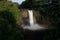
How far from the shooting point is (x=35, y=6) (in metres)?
34.6

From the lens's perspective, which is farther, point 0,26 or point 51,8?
point 51,8

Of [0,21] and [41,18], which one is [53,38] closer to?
[0,21]

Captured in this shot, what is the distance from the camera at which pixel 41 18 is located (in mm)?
30094

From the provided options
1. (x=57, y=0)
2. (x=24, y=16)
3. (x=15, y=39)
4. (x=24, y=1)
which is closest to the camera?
(x=15, y=39)

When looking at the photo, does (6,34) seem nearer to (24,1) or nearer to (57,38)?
(57,38)

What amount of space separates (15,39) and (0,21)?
1456 mm

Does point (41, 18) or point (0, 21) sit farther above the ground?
point (0, 21)

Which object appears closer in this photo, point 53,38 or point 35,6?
point 53,38

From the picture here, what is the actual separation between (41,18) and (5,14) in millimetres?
18812

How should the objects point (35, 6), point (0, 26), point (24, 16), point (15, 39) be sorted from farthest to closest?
→ point (35, 6) → point (24, 16) → point (15, 39) → point (0, 26)

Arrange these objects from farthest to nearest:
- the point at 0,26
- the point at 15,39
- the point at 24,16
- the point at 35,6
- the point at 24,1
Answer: the point at 24,1 → the point at 35,6 → the point at 24,16 → the point at 15,39 → the point at 0,26

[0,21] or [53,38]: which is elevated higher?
[0,21]

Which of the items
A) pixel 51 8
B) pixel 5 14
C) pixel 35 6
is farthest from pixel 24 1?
pixel 5 14

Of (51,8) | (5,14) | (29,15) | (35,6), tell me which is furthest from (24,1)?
(5,14)
